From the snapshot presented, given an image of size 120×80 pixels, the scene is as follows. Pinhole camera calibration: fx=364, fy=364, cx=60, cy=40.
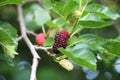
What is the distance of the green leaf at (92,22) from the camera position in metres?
0.94

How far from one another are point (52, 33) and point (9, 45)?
0.20 meters

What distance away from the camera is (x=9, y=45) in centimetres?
94

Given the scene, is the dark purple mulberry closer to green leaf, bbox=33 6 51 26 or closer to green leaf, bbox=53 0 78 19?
green leaf, bbox=53 0 78 19

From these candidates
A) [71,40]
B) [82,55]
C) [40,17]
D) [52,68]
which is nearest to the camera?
[82,55]

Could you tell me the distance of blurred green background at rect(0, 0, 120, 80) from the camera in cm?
116

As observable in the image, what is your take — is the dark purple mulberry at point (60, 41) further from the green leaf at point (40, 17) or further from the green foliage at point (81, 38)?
the green leaf at point (40, 17)

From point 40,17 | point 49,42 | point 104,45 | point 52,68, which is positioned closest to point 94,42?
point 104,45

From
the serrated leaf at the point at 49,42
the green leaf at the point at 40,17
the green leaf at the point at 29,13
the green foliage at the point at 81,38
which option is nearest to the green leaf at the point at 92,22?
the green foliage at the point at 81,38

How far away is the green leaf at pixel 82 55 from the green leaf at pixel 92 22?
0.06 m

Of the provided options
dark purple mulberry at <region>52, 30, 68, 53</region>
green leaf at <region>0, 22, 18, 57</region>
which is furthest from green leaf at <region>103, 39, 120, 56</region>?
green leaf at <region>0, 22, 18, 57</region>

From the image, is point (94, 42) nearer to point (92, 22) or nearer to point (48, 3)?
point (92, 22)

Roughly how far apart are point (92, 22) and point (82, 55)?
0.31 feet

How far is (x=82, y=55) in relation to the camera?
0.92 metres

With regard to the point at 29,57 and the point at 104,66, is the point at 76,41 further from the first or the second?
the point at 29,57
